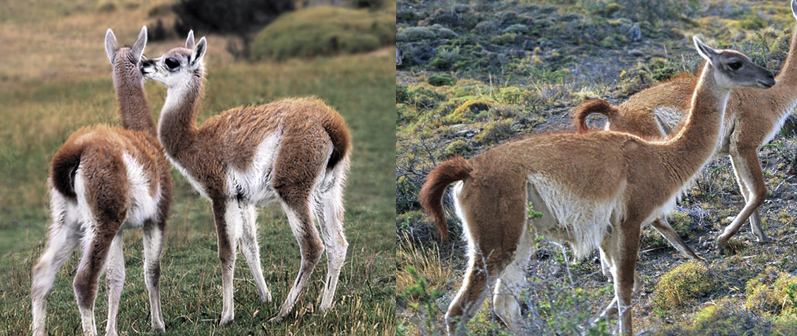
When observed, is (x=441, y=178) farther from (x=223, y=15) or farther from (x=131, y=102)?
(x=223, y=15)

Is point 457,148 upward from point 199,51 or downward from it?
downward

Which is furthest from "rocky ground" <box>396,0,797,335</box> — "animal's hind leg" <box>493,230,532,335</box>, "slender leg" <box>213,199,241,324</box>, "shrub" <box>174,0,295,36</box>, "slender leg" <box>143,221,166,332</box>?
"shrub" <box>174,0,295,36</box>

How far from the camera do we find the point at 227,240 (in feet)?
18.9

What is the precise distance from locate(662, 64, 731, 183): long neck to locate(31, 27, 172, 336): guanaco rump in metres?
3.59

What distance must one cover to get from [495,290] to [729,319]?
1.56 metres

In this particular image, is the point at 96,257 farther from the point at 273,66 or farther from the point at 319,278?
the point at 273,66

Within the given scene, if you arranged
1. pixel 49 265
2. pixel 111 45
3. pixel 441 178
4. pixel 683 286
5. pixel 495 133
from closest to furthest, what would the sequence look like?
1. pixel 441 178
2. pixel 49 265
3. pixel 683 286
4. pixel 111 45
5. pixel 495 133

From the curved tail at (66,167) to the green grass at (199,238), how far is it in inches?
44.6

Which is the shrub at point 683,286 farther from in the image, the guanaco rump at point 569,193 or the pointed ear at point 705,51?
the pointed ear at point 705,51

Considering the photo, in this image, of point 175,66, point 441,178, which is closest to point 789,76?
point 441,178

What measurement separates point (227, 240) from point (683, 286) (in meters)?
3.45

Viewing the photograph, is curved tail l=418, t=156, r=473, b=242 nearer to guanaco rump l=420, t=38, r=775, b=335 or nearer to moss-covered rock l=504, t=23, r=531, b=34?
guanaco rump l=420, t=38, r=775, b=335

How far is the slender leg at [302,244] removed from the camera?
5.77m

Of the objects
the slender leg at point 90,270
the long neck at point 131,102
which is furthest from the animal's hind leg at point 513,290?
the long neck at point 131,102
